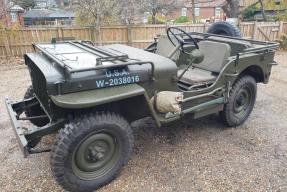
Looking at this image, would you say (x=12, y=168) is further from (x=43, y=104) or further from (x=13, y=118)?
(x=43, y=104)

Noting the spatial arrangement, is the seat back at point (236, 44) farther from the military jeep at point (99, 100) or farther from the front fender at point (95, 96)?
the front fender at point (95, 96)

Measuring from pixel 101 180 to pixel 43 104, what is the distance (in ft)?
3.63

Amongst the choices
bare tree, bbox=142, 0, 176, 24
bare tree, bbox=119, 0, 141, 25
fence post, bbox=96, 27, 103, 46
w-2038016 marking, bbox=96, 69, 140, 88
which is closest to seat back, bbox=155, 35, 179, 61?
w-2038016 marking, bbox=96, 69, 140, 88

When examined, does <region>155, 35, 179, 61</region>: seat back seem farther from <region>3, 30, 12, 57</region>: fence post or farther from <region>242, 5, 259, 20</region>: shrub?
<region>242, 5, 259, 20</region>: shrub

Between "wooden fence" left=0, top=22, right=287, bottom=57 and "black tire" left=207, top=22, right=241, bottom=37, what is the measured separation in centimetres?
591

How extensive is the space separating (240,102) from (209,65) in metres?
0.80

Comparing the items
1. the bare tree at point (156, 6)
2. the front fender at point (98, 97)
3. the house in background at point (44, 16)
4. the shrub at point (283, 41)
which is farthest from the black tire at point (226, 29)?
the house in background at point (44, 16)

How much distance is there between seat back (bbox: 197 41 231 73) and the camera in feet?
13.4

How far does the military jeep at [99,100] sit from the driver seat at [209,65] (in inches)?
0.8

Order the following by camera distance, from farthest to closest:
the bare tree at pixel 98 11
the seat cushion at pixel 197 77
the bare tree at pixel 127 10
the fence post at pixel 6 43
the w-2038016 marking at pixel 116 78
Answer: the bare tree at pixel 127 10 → the bare tree at pixel 98 11 → the fence post at pixel 6 43 → the seat cushion at pixel 197 77 → the w-2038016 marking at pixel 116 78

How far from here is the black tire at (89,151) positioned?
2625 millimetres

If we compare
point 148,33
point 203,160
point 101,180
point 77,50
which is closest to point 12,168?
point 101,180

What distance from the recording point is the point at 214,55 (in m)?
4.28

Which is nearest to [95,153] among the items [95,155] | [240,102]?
[95,155]
